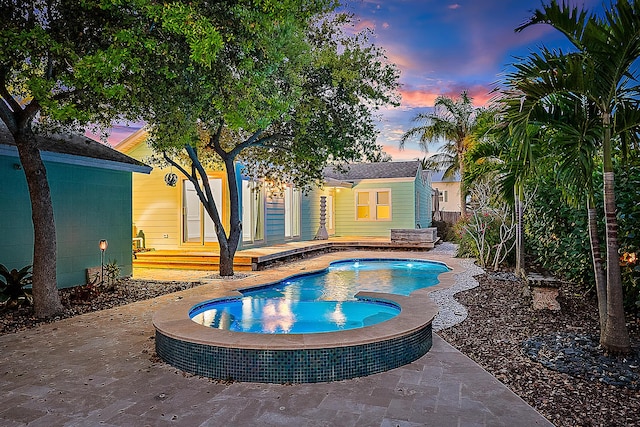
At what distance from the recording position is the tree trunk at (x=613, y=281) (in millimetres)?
3967

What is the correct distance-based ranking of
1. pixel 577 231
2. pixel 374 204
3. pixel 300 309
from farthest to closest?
pixel 374 204
pixel 300 309
pixel 577 231

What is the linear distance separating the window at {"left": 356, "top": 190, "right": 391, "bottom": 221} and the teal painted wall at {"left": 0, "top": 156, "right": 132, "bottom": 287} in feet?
41.2

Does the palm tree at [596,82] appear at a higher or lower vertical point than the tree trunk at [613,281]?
higher

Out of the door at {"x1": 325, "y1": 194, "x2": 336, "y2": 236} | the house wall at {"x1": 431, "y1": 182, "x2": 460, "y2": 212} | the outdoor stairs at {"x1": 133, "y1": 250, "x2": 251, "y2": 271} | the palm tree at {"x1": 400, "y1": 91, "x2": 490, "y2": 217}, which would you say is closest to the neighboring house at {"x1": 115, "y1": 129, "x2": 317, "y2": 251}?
the outdoor stairs at {"x1": 133, "y1": 250, "x2": 251, "y2": 271}

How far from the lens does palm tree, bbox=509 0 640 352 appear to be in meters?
3.80

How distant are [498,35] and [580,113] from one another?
10844 millimetres

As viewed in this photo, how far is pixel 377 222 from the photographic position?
66.3 ft

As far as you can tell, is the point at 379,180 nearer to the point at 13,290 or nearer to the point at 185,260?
the point at 185,260

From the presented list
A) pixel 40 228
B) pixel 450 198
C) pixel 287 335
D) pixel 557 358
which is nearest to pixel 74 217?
pixel 40 228

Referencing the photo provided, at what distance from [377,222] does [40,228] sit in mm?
15637

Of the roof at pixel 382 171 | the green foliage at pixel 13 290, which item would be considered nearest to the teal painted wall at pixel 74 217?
the green foliage at pixel 13 290

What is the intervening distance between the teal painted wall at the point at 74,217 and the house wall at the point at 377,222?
40.3 feet

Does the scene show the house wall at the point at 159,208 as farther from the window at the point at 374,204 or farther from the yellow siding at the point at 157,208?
the window at the point at 374,204

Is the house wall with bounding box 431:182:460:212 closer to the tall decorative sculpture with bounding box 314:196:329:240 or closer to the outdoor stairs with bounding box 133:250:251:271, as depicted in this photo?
the tall decorative sculpture with bounding box 314:196:329:240
